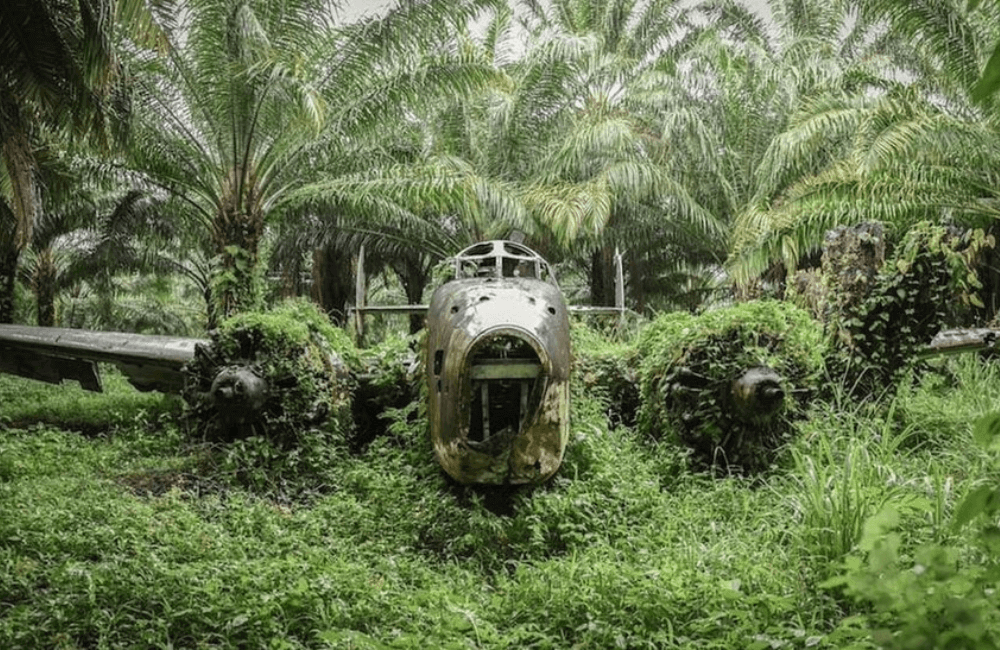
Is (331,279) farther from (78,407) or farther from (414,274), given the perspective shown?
→ (78,407)

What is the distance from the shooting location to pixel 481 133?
1906cm

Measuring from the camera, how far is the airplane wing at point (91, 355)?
10211mm

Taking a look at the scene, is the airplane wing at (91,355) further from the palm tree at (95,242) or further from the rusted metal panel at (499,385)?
the rusted metal panel at (499,385)

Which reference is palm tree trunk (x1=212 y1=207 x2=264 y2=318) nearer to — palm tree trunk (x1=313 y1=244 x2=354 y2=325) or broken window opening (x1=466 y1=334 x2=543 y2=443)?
broken window opening (x1=466 y1=334 x2=543 y2=443)

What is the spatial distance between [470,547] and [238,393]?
2944 millimetres

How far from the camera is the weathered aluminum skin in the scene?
6156 mm

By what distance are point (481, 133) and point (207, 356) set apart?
12.1 m

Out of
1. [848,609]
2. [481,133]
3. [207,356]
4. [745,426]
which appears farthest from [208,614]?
[481,133]

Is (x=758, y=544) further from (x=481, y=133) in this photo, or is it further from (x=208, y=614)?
(x=481, y=133)

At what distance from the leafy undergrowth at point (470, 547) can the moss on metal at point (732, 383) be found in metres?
0.29

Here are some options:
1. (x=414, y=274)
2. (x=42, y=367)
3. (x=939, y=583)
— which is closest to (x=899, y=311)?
(x=939, y=583)

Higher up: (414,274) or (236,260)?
(414,274)

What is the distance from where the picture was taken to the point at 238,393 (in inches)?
303

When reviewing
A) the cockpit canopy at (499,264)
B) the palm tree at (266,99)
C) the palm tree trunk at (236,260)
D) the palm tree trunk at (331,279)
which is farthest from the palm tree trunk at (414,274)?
the cockpit canopy at (499,264)
